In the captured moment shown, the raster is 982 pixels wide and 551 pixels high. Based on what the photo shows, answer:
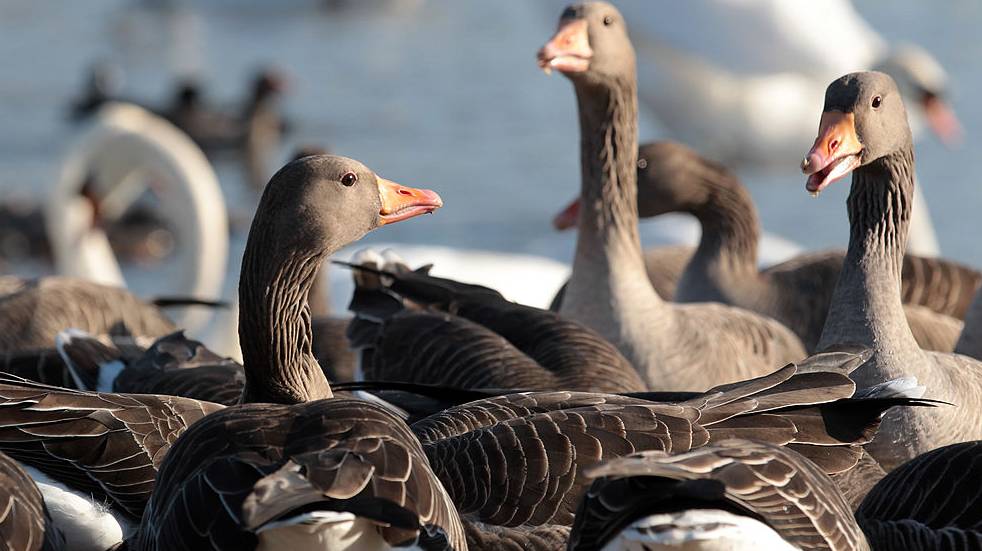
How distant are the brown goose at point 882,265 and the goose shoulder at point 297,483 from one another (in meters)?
1.70

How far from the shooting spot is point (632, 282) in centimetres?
650

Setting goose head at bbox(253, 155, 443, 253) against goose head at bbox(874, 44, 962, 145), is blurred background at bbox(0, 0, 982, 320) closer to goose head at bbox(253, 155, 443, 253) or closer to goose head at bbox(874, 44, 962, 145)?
goose head at bbox(874, 44, 962, 145)

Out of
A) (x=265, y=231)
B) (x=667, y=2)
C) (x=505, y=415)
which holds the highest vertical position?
(x=667, y=2)

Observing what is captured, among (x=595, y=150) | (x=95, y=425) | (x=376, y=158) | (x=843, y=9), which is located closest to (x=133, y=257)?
(x=376, y=158)

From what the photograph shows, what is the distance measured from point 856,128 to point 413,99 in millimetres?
13956

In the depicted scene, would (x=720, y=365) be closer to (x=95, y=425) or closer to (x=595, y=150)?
(x=595, y=150)

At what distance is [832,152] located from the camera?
493 centimetres

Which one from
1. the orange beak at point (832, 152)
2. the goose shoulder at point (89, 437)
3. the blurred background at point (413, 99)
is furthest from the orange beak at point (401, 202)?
the blurred background at point (413, 99)

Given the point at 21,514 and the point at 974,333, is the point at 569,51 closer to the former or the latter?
the point at 974,333

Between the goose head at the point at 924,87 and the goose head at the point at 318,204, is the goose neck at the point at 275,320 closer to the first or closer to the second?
the goose head at the point at 318,204

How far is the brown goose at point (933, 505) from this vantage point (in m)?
3.97

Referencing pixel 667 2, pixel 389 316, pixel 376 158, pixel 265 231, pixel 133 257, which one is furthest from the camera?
pixel 376 158

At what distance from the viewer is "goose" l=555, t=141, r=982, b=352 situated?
7812mm

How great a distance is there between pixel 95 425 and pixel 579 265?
8.57 feet
